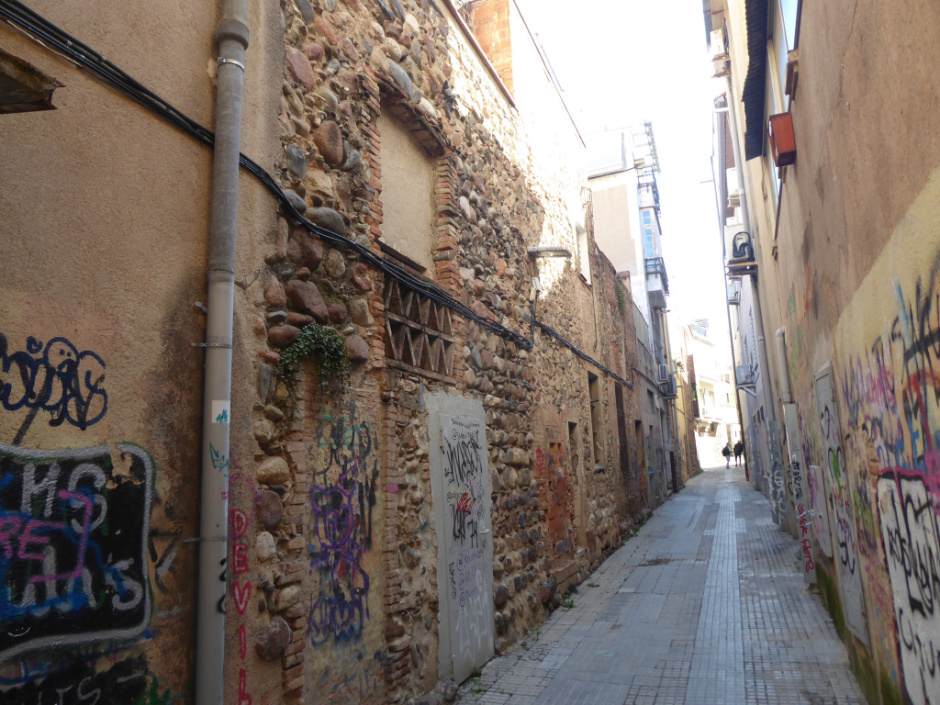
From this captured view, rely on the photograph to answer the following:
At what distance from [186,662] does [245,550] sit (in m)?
0.54

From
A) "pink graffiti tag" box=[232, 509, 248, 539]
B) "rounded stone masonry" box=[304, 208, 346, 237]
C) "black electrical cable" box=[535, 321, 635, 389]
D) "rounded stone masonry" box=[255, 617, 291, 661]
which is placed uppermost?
"black electrical cable" box=[535, 321, 635, 389]

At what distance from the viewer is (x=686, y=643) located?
6.23 m

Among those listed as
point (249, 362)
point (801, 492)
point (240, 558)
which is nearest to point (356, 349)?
point (249, 362)

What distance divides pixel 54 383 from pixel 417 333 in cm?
318

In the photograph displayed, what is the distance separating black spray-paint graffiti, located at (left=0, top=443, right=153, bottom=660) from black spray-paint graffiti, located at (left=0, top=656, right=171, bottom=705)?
0.37 feet

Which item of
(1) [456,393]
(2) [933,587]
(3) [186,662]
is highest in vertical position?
(1) [456,393]

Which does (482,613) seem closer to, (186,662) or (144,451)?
(186,662)

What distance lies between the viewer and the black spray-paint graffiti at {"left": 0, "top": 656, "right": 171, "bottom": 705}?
7.40 ft

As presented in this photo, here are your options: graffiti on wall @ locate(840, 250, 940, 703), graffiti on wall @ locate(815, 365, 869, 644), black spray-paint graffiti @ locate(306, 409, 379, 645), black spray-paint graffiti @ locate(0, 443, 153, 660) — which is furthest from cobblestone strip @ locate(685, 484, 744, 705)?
black spray-paint graffiti @ locate(0, 443, 153, 660)

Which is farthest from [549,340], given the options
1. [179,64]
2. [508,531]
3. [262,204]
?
[179,64]

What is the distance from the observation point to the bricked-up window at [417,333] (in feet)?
16.3

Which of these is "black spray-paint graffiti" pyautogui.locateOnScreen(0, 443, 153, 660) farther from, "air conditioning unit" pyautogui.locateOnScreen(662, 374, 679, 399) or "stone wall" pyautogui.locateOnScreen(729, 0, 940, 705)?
"air conditioning unit" pyautogui.locateOnScreen(662, 374, 679, 399)

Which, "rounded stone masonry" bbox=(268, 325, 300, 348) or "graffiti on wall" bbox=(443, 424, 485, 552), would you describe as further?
"graffiti on wall" bbox=(443, 424, 485, 552)

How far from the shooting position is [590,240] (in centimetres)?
1277
